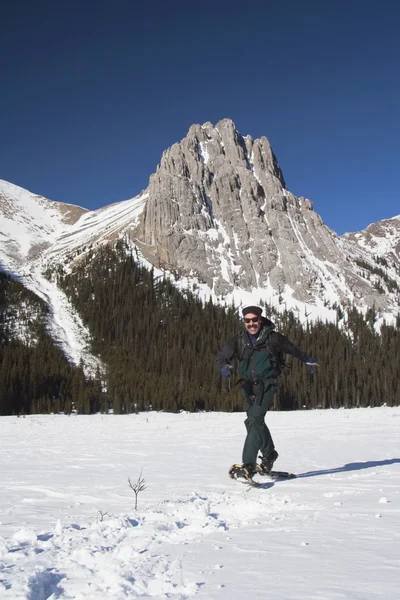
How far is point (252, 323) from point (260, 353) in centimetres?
60

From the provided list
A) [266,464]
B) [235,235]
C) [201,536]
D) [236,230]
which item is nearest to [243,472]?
[266,464]

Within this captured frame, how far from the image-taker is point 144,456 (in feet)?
43.5

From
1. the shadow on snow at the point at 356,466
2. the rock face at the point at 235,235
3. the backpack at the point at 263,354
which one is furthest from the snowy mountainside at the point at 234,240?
the backpack at the point at 263,354

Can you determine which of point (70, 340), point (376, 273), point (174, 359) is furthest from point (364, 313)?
point (70, 340)

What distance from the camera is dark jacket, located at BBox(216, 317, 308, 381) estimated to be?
28.6ft

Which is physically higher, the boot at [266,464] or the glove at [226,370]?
the glove at [226,370]

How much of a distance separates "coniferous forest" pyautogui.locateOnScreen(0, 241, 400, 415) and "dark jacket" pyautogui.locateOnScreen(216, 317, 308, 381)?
48.6 metres

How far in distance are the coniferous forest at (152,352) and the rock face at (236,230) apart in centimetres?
1311

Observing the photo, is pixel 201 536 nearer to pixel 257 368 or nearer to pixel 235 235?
pixel 257 368

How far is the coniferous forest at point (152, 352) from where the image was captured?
77.4 meters

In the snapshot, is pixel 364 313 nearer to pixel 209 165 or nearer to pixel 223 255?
pixel 223 255

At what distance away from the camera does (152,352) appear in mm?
104375

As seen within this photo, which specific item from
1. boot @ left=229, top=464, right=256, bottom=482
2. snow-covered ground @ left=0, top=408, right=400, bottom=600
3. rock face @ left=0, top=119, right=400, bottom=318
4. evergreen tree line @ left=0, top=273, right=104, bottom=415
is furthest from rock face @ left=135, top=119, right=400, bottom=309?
snow-covered ground @ left=0, top=408, right=400, bottom=600

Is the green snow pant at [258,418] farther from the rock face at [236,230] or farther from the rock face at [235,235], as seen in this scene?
the rock face at [236,230]
